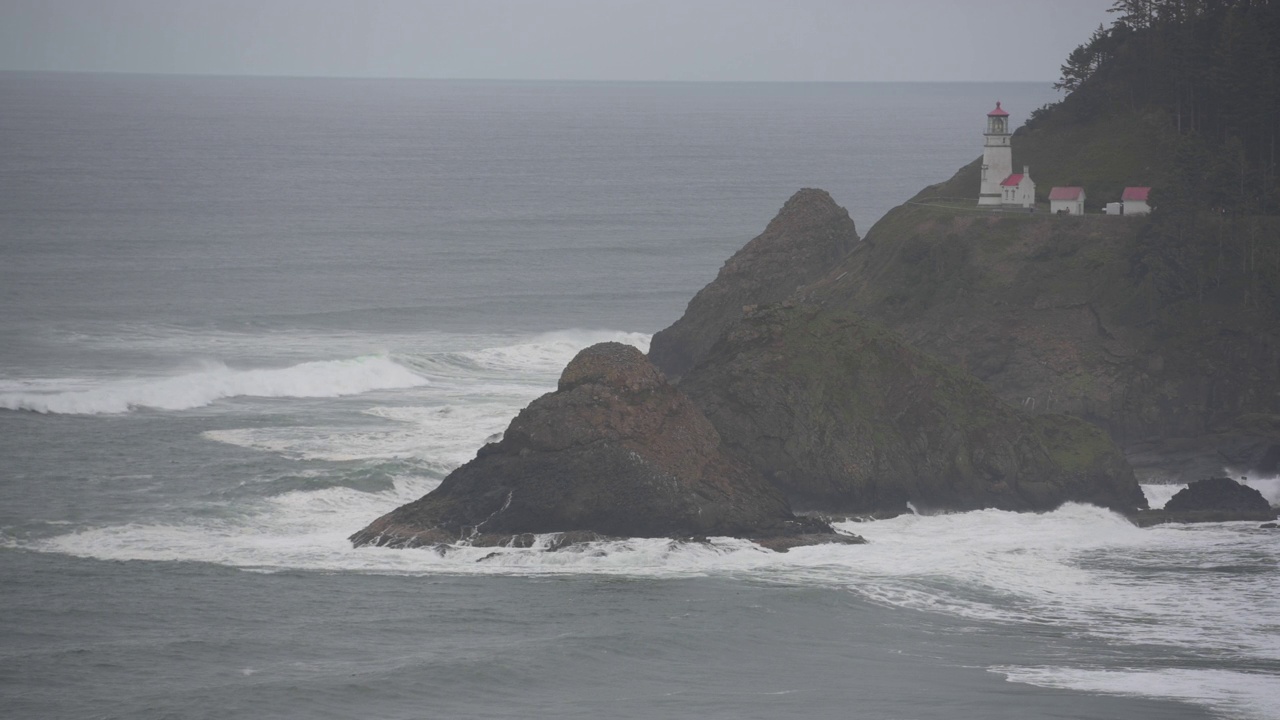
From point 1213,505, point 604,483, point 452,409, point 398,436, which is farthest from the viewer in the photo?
point 452,409

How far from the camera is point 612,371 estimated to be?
4903cm

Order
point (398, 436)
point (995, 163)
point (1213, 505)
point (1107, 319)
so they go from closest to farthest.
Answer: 1. point (1213, 505)
2. point (398, 436)
3. point (1107, 319)
4. point (995, 163)

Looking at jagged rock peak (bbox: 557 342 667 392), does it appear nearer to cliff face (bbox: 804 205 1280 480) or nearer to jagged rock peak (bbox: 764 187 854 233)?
cliff face (bbox: 804 205 1280 480)

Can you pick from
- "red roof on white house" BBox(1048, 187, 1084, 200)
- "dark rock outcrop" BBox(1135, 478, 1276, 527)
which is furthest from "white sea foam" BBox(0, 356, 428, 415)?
"dark rock outcrop" BBox(1135, 478, 1276, 527)

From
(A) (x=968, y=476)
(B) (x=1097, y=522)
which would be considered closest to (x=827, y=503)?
(A) (x=968, y=476)

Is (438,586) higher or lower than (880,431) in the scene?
lower

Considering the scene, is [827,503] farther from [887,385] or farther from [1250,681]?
[1250,681]

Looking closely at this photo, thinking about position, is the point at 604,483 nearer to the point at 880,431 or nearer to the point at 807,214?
the point at 880,431

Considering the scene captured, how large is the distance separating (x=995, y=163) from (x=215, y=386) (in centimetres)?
3667

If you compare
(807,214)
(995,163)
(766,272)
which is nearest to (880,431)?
(766,272)

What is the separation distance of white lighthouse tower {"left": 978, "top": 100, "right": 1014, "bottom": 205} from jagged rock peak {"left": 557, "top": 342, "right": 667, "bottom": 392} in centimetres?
3161

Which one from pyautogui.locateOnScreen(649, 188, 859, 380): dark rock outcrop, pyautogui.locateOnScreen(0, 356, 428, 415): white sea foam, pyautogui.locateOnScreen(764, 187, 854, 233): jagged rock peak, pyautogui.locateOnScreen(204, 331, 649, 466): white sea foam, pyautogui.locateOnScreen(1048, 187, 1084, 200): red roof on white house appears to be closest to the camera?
pyautogui.locateOnScreen(204, 331, 649, 466): white sea foam

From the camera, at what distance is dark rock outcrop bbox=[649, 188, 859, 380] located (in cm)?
7344

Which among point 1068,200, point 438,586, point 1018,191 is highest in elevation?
point 1018,191
